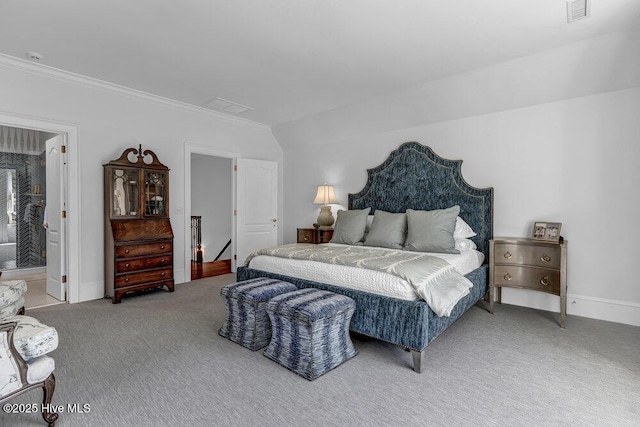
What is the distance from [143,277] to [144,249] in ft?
1.13

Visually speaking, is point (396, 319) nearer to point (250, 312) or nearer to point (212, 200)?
point (250, 312)

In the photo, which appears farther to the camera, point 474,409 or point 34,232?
point 34,232

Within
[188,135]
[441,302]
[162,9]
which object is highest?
[162,9]

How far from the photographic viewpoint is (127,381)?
6.73 ft

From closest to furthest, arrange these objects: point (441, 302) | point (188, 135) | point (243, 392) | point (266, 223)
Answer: point (243, 392), point (441, 302), point (188, 135), point (266, 223)

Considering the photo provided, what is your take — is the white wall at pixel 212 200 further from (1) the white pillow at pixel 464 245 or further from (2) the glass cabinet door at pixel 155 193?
(1) the white pillow at pixel 464 245

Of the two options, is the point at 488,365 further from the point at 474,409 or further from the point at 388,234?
the point at 388,234

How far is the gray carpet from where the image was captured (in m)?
1.71

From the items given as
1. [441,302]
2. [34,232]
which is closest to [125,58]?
[441,302]

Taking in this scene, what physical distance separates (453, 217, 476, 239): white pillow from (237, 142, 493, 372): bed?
0.42 feet

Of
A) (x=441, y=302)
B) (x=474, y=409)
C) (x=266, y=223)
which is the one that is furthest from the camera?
(x=266, y=223)

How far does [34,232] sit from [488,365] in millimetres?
7548

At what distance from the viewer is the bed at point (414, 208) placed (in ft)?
7.24

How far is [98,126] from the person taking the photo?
12.8ft
